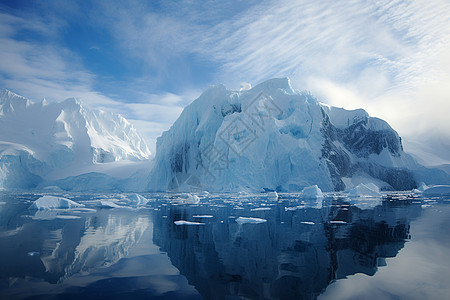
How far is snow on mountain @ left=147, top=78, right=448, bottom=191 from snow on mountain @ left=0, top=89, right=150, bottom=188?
49.3 feet

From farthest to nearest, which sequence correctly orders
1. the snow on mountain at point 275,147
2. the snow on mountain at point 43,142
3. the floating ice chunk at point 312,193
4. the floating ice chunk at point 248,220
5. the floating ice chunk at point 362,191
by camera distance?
the snow on mountain at point 43,142 → the snow on mountain at point 275,147 → the floating ice chunk at point 362,191 → the floating ice chunk at point 312,193 → the floating ice chunk at point 248,220

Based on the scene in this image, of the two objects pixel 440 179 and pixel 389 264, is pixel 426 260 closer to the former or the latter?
pixel 389 264

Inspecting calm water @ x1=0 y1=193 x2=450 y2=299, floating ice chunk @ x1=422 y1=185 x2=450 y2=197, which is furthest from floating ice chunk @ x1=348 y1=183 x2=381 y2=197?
calm water @ x1=0 y1=193 x2=450 y2=299

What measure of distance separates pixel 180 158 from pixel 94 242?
108 ft

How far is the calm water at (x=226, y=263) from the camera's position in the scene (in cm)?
412

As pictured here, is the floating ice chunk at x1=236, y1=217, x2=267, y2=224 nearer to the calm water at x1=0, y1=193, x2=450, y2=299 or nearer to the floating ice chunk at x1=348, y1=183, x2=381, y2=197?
the calm water at x1=0, y1=193, x2=450, y2=299

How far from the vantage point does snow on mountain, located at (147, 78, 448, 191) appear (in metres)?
32.9

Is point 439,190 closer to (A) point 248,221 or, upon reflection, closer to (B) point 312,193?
(B) point 312,193

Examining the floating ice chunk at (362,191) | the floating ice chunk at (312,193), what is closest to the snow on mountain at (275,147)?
the floating ice chunk at (362,191)

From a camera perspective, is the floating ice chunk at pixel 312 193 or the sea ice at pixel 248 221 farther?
the floating ice chunk at pixel 312 193

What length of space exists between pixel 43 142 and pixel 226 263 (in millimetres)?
50497

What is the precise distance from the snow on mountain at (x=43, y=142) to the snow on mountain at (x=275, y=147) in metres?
15.0

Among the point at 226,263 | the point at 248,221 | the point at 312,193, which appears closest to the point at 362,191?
the point at 312,193

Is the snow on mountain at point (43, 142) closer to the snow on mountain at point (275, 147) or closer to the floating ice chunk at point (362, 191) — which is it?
the snow on mountain at point (275, 147)
